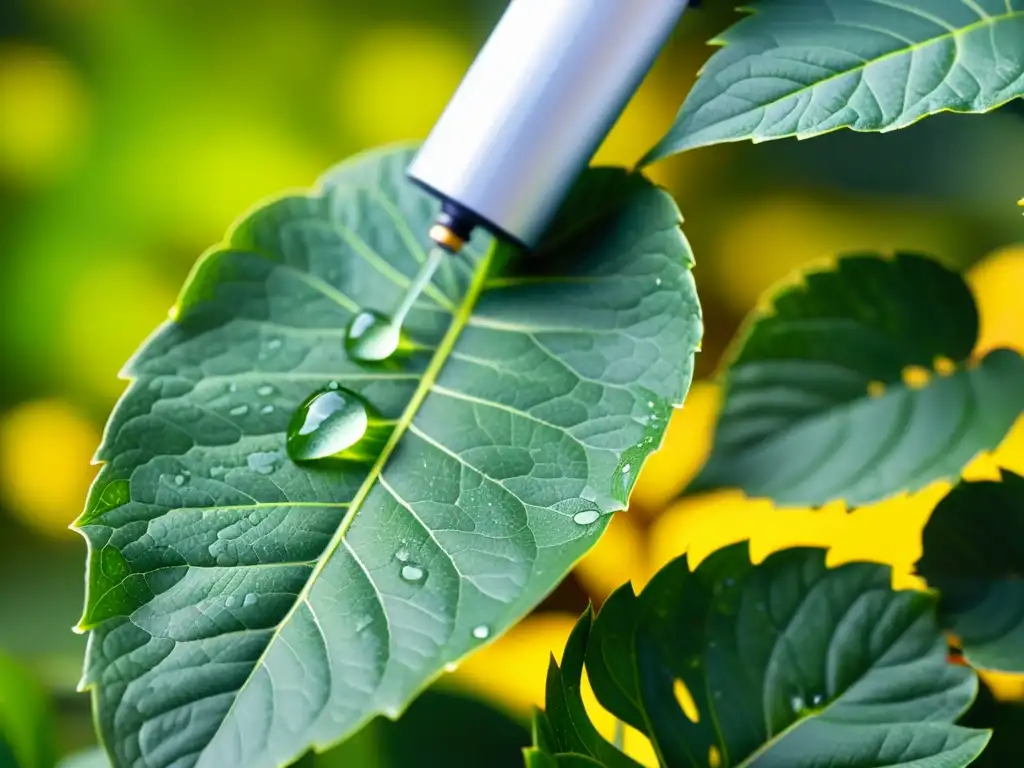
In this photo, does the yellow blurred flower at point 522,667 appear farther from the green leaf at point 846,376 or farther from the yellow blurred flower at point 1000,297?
the yellow blurred flower at point 1000,297

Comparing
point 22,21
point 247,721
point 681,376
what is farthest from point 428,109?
point 247,721

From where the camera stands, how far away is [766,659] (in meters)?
0.45

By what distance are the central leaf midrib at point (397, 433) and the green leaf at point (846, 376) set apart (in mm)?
189

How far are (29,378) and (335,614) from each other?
29.3 inches

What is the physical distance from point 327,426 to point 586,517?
142mm

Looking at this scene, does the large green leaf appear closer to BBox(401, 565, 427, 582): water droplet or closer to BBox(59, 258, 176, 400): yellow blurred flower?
BBox(401, 565, 427, 582): water droplet

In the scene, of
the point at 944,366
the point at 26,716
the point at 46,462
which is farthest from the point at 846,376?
the point at 46,462

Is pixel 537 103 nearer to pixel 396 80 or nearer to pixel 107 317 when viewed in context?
pixel 396 80

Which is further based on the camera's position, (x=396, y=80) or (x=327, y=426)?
(x=396, y=80)

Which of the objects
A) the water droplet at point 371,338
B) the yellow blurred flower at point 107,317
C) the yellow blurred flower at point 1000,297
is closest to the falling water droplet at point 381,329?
the water droplet at point 371,338

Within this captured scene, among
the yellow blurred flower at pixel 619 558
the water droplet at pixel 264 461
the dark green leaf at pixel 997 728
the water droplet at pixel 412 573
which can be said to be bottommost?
the yellow blurred flower at pixel 619 558

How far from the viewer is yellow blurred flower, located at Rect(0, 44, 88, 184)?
95 centimetres

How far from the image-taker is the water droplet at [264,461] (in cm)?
44

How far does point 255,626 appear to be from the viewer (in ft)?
1.25
